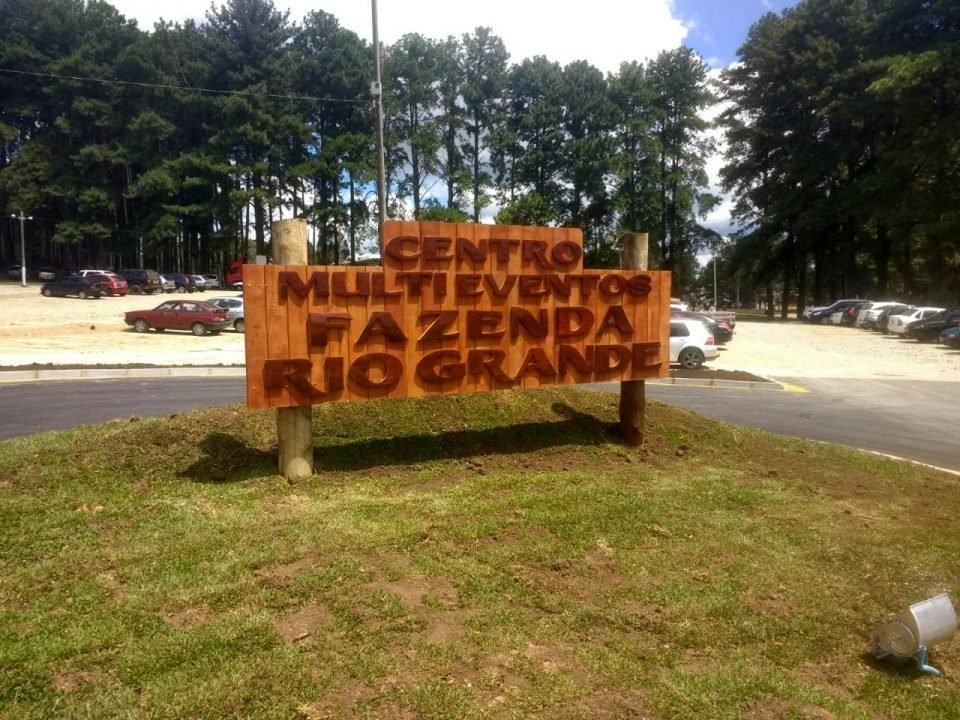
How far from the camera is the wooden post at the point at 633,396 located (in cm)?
802

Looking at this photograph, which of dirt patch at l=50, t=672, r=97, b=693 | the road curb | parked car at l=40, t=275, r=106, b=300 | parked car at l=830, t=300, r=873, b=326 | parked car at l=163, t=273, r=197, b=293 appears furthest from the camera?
parked car at l=163, t=273, r=197, b=293

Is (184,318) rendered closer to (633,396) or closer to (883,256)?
(633,396)

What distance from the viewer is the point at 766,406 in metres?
14.9

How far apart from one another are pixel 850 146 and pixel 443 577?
2321 inches

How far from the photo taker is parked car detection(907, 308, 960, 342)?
106 feet

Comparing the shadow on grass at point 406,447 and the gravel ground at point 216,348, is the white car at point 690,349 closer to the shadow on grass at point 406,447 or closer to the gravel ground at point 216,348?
the gravel ground at point 216,348

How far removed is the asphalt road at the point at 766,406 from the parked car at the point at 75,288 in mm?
31079

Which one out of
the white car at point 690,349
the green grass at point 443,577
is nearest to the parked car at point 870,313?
the white car at point 690,349

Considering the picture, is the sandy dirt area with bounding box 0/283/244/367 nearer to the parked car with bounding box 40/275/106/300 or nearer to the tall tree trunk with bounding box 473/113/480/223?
the parked car with bounding box 40/275/106/300

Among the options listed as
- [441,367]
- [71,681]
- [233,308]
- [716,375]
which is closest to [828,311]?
[716,375]

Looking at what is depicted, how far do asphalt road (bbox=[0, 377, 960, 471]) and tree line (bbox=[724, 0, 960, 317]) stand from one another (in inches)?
1234

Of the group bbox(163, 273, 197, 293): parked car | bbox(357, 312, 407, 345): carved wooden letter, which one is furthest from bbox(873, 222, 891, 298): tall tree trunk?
bbox(357, 312, 407, 345): carved wooden letter

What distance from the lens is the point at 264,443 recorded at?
23.1 ft

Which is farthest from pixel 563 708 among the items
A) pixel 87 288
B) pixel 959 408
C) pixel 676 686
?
pixel 87 288
